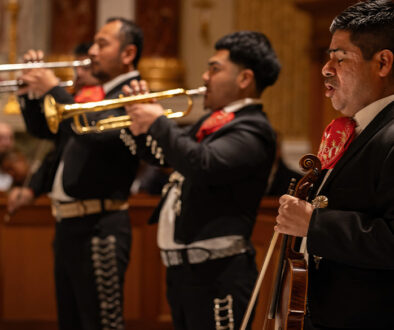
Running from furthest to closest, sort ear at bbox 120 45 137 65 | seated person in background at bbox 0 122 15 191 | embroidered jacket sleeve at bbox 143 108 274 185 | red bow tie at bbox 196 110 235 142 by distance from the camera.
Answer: seated person in background at bbox 0 122 15 191, ear at bbox 120 45 137 65, red bow tie at bbox 196 110 235 142, embroidered jacket sleeve at bbox 143 108 274 185

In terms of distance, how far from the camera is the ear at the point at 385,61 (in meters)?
1.99

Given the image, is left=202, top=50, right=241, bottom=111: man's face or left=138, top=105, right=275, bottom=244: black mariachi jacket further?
left=202, top=50, right=241, bottom=111: man's face

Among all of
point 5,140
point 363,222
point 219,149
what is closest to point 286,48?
point 5,140

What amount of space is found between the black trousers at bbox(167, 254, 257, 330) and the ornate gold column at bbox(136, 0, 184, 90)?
202 inches

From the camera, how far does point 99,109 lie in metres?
3.18

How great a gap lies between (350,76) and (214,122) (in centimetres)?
104

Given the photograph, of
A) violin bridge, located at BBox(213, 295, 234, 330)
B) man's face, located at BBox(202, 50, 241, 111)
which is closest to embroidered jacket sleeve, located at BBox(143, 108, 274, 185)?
man's face, located at BBox(202, 50, 241, 111)

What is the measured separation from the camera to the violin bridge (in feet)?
9.33

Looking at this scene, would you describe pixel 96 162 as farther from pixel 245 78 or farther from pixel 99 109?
pixel 245 78

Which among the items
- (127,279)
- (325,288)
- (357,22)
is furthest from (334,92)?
(127,279)

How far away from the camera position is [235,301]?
2.87 metres

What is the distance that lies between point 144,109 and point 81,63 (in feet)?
3.12

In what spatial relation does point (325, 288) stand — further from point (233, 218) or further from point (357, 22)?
point (233, 218)

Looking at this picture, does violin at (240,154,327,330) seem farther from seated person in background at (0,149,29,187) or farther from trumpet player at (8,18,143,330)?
seated person in background at (0,149,29,187)
